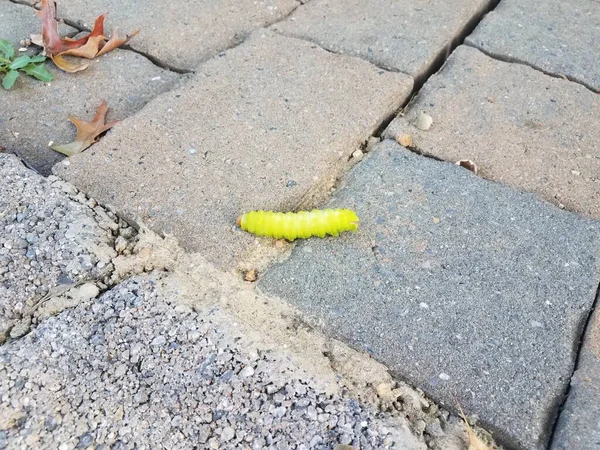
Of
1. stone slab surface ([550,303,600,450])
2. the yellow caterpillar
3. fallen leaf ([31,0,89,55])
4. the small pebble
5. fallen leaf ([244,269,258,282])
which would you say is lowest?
stone slab surface ([550,303,600,450])

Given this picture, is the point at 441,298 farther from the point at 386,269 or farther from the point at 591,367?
the point at 591,367

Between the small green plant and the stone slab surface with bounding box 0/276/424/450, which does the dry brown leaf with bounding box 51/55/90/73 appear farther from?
the stone slab surface with bounding box 0/276/424/450

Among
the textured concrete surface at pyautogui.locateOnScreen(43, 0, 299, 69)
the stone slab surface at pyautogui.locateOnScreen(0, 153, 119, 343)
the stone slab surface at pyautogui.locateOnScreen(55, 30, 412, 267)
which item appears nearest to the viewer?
the stone slab surface at pyautogui.locateOnScreen(0, 153, 119, 343)

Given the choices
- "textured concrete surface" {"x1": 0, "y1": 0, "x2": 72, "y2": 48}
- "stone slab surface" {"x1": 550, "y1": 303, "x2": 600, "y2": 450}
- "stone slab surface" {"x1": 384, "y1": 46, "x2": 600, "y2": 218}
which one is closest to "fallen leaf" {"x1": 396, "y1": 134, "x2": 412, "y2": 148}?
"stone slab surface" {"x1": 384, "y1": 46, "x2": 600, "y2": 218}

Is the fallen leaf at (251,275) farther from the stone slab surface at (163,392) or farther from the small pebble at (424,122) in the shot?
the small pebble at (424,122)

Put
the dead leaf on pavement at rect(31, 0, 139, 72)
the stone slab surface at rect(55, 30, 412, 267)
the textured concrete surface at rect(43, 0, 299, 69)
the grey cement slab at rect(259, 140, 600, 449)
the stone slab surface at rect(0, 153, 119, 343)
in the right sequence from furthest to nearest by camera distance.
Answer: the textured concrete surface at rect(43, 0, 299, 69) < the dead leaf on pavement at rect(31, 0, 139, 72) < the stone slab surface at rect(55, 30, 412, 267) < the stone slab surface at rect(0, 153, 119, 343) < the grey cement slab at rect(259, 140, 600, 449)

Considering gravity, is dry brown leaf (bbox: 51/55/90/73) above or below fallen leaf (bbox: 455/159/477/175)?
above

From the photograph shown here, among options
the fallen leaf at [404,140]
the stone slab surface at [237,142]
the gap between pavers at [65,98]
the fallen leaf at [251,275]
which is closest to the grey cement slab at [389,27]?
the stone slab surface at [237,142]

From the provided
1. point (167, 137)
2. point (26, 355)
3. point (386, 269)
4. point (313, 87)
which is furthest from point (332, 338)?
point (313, 87)
